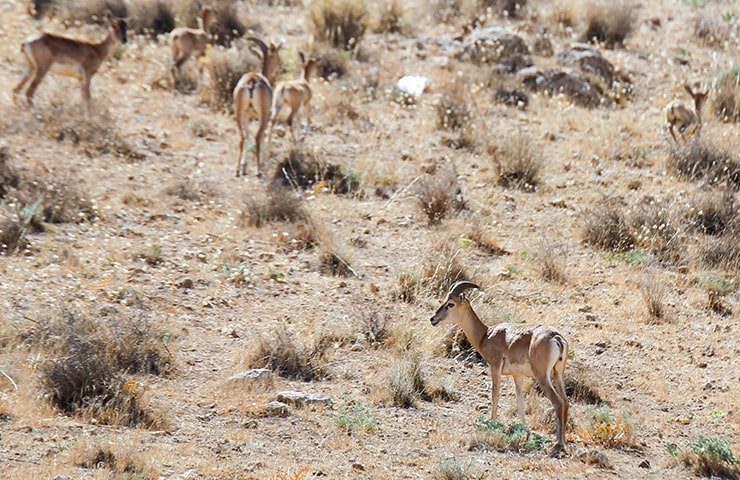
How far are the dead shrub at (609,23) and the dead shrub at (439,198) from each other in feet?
28.3

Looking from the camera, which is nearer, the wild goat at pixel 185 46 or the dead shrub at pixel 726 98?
the dead shrub at pixel 726 98

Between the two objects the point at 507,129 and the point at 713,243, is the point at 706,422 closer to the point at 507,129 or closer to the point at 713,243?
the point at 713,243

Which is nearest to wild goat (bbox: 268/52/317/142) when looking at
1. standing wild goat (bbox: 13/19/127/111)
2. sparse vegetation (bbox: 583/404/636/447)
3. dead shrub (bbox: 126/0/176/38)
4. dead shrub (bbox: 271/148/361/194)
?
dead shrub (bbox: 271/148/361/194)

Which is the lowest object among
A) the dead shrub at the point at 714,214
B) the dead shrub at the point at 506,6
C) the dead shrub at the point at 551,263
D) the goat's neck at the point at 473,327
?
the dead shrub at the point at 551,263

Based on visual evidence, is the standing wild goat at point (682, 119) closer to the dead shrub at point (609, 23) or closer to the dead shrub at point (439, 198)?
the dead shrub at point (439, 198)

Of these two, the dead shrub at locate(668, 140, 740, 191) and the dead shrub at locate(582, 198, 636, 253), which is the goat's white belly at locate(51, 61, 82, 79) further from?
the dead shrub at locate(668, 140, 740, 191)

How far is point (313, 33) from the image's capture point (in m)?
20.8

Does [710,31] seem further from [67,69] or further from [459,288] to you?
[459,288]

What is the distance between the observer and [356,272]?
39.6 feet

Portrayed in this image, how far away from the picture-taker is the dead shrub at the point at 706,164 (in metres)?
14.9

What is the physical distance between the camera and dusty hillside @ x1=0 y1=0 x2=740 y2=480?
8.18 meters

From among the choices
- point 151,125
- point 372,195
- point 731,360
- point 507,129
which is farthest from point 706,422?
point 151,125

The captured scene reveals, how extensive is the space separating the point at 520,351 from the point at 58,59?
1120 centimetres

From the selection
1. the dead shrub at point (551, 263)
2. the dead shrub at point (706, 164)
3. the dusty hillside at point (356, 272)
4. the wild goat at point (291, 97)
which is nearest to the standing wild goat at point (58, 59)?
the dusty hillside at point (356, 272)
